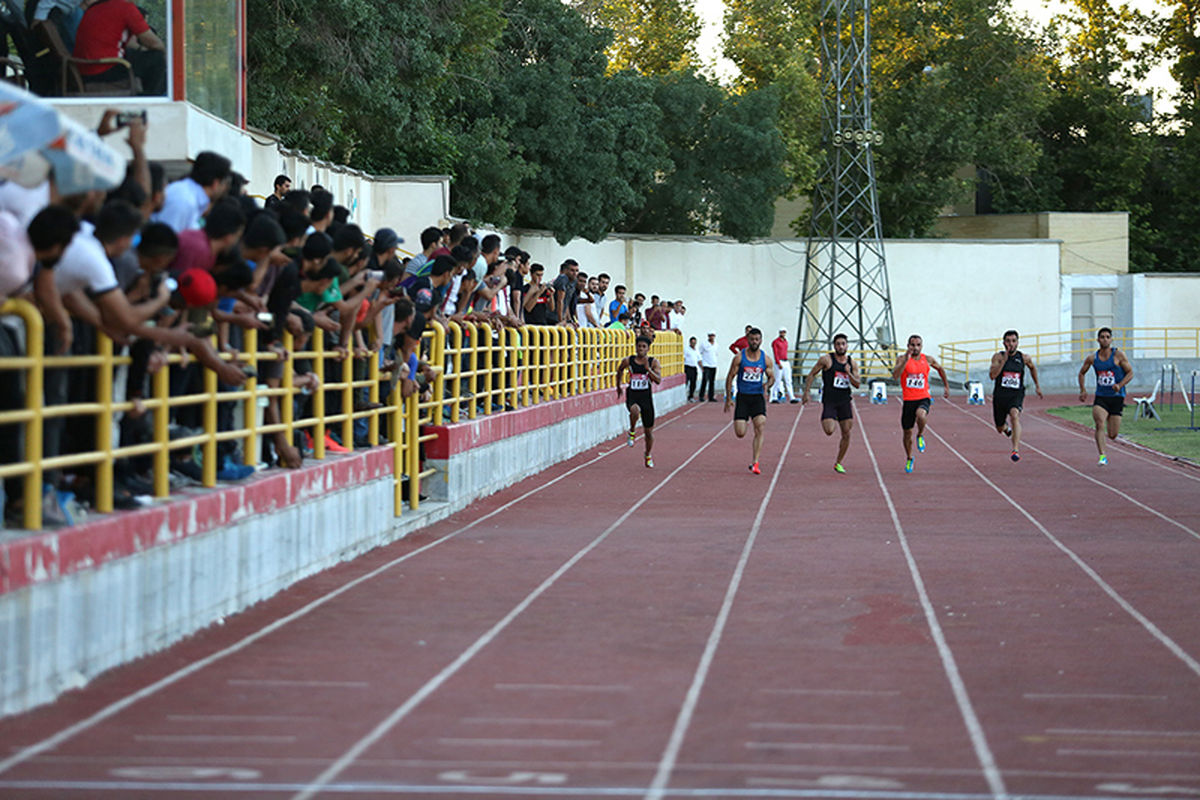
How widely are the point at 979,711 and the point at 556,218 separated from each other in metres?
40.5

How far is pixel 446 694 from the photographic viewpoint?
25.8 ft

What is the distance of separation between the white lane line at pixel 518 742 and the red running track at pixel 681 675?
20 millimetres

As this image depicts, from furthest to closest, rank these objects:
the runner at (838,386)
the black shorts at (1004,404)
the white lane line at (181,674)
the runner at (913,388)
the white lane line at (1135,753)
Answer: the black shorts at (1004,404)
the runner at (913,388)
the runner at (838,386)
the white lane line at (1135,753)
the white lane line at (181,674)

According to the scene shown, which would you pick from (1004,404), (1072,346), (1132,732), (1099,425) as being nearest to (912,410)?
(1004,404)

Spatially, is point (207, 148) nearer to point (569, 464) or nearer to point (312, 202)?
point (312, 202)

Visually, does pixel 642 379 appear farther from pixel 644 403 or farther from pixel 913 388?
pixel 913 388

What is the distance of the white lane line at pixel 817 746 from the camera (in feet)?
22.5

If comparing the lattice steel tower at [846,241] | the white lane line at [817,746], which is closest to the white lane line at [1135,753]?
the white lane line at [817,746]

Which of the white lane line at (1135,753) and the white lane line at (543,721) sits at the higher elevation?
the white lane line at (543,721)

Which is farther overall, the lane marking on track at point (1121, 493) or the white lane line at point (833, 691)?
the lane marking on track at point (1121, 493)

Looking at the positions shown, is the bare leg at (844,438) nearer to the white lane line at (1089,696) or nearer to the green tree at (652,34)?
the white lane line at (1089,696)

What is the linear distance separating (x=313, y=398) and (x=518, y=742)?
5.74 m

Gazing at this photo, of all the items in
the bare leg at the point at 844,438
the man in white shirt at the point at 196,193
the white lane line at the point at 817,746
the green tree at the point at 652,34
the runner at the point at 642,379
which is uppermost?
the green tree at the point at 652,34

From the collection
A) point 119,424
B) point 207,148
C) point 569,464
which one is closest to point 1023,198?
point 569,464
